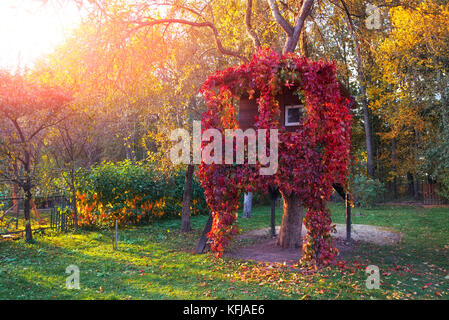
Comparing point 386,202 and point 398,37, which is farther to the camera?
point 386,202

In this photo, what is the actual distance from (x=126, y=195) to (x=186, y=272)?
262 inches

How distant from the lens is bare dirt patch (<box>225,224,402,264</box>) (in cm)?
821

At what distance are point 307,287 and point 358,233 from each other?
21.7ft

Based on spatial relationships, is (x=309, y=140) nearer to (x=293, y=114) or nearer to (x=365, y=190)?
(x=293, y=114)

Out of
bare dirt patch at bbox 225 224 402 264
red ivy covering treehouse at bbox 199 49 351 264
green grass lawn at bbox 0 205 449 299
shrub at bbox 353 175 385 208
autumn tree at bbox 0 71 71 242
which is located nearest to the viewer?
green grass lawn at bbox 0 205 449 299

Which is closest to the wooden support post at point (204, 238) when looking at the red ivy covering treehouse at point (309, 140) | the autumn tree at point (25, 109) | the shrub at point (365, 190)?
the red ivy covering treehouse at point (309, 140)

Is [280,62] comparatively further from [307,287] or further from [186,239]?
[186,239]

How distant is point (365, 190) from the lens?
19812 mm

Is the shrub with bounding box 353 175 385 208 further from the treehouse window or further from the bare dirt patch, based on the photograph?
the treehouse window

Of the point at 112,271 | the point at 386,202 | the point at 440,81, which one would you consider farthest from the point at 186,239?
the point at 386,202

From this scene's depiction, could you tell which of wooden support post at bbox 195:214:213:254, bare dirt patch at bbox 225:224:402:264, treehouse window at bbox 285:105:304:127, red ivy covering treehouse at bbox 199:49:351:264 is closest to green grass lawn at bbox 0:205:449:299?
wooden support post at bbox 195:214:213:254

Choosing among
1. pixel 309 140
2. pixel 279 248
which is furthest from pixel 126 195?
pixel 309 140

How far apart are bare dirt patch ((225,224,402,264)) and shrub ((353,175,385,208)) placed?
23.9 ft

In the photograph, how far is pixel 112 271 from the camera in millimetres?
6805
